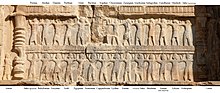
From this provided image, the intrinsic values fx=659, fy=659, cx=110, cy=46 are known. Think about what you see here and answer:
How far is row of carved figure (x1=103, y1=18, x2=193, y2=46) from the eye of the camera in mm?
9125

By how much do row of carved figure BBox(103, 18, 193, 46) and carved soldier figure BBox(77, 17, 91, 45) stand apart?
0.83 feet

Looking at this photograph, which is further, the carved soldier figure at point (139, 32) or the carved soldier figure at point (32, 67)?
the carved soldier figure at point (139, 32)

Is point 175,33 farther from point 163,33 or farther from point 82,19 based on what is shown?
point 82,19

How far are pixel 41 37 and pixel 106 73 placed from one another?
3.42 ft

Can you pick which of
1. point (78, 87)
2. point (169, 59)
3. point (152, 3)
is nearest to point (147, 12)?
point (152, 3)

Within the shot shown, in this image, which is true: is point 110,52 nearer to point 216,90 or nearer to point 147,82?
point 147,82

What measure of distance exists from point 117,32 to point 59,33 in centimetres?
81

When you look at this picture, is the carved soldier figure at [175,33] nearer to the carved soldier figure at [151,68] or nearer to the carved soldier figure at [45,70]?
the carved soldier figure at [151,68]

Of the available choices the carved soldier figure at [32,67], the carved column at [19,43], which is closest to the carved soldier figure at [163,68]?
the carved soldier figure at [32,67]

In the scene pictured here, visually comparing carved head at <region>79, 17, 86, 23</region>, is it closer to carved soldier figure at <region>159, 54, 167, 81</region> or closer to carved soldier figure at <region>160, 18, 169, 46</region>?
carved soldier figure at <region>160, 18, 169, 46</region>

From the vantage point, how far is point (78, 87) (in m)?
8.74

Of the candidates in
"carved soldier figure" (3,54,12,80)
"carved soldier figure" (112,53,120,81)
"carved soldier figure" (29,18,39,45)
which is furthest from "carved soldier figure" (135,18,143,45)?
"carved soldier figure" (3,54,12,80)

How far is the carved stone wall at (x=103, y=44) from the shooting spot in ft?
29.4

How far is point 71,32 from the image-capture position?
9.16 m
